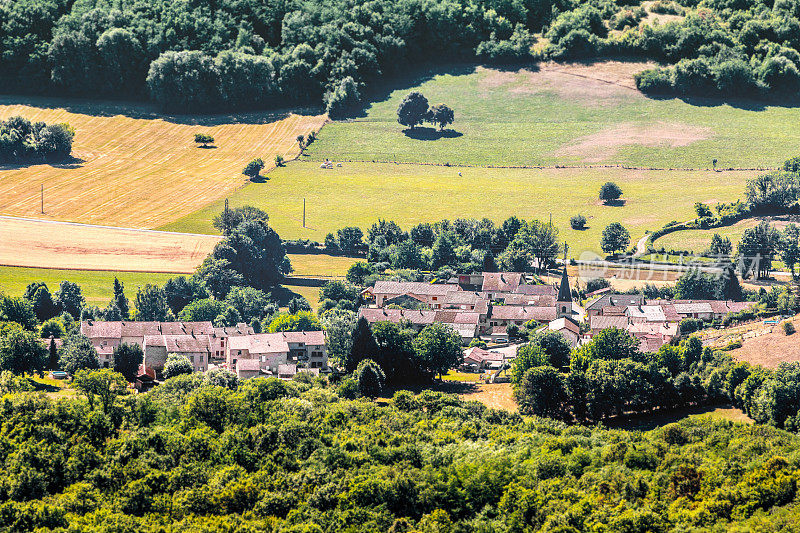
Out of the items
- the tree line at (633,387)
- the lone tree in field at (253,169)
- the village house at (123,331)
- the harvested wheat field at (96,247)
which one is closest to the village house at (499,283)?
the harvested wheat field at (96,247)

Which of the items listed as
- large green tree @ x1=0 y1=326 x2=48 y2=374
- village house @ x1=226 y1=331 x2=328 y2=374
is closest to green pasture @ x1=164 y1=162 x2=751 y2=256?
village house @ x1=226 y1=331 x2=328 y2=374

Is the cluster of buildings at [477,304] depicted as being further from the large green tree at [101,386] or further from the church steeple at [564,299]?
the large green tree at [101,386]

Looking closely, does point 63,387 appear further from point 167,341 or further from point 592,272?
point 592,272

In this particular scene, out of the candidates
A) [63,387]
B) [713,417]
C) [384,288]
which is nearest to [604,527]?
[713,417]

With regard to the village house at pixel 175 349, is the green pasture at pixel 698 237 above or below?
above

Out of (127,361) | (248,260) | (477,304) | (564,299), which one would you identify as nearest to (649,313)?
(564,299)

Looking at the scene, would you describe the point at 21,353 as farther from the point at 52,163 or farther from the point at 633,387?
the point at 52,163

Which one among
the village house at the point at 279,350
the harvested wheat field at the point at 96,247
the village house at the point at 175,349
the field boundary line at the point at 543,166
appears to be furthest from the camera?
the field boundary line at the point at 543,166

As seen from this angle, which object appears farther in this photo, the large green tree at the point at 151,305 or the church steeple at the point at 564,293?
the church steeple at the point at 564,293
